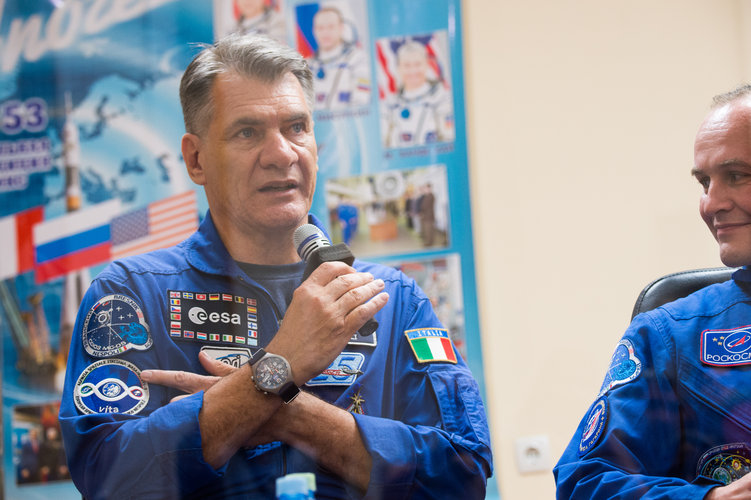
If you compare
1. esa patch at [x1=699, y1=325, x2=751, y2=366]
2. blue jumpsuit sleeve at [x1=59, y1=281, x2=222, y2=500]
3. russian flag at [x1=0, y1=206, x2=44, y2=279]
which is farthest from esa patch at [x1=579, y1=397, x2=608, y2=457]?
russian flag at [x1=0, y1=206, x2=44, y2=279]

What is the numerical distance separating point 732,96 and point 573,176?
0.35m

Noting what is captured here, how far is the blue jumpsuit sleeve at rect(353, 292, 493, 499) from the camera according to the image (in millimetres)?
1316

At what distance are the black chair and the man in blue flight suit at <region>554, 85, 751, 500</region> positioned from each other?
0.06 ft

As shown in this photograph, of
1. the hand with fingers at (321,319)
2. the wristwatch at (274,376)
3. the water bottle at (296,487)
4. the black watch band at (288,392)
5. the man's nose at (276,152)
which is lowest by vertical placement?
the water bottle at (296,487)

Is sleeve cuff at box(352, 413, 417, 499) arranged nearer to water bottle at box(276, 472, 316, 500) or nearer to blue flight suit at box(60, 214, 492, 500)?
blue flight suit at box(60, 214, 492, 500)

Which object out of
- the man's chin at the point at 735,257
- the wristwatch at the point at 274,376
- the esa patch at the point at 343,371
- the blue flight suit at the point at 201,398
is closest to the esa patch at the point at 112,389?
the blue flight suit at the point at 201,398

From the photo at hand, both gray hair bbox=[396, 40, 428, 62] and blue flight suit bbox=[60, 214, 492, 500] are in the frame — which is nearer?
blue flight suit bbox=[60, 214, 492, 500]

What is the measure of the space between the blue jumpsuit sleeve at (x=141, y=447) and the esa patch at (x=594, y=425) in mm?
730

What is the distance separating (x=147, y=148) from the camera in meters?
1.49

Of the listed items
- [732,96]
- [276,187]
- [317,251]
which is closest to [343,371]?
[317,251]

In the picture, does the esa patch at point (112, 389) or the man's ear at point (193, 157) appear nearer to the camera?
the esa patch at point (112, 389)

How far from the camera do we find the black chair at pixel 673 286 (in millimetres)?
Result: 1524

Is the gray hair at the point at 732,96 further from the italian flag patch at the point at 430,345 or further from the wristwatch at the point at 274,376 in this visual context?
the wristwatch at the point at 274,376

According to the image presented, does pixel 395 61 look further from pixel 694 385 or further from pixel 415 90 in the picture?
pixel 694 385
